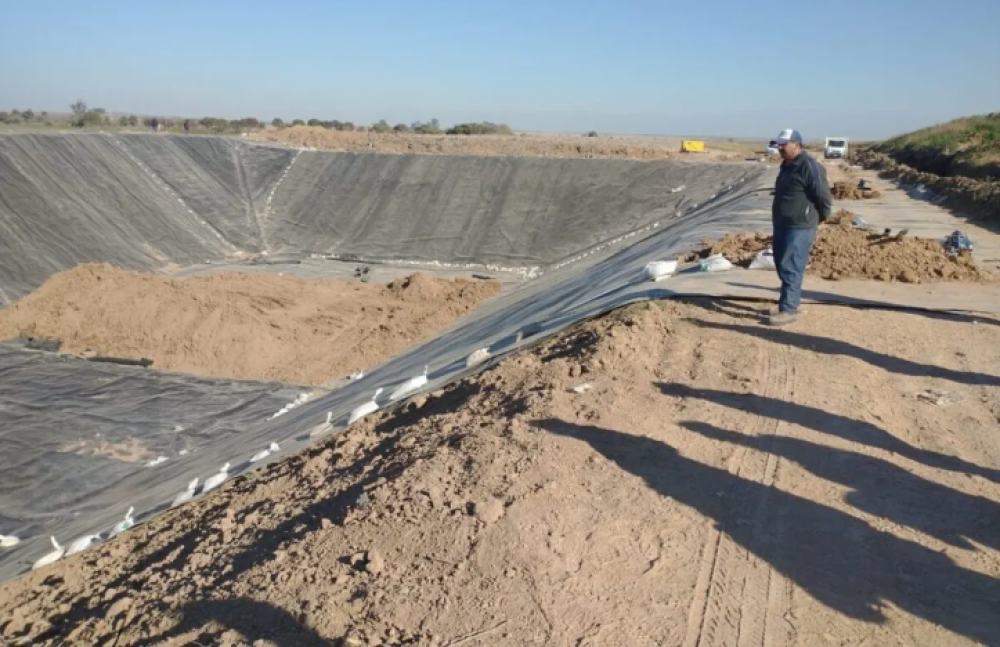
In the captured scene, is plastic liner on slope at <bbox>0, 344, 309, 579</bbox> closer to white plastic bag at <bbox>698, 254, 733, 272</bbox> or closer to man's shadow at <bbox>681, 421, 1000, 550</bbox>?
white plastic bag at <bbox>698, 254, 733, 272</bbox>

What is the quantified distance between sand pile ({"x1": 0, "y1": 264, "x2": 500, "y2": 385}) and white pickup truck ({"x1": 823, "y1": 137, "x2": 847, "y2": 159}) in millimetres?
27053

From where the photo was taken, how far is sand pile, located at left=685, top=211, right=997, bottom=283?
24.5 ft

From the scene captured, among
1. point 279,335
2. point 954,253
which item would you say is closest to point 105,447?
point 279,335

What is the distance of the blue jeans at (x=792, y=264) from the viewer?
6066mm

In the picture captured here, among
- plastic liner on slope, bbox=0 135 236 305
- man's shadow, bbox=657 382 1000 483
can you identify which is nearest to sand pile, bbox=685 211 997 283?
man's shadow, bbox=657 382 1000 483

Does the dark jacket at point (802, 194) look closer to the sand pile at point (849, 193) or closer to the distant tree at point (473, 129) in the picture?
the sand pile at point (849, 193)

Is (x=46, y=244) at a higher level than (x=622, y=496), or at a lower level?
lower

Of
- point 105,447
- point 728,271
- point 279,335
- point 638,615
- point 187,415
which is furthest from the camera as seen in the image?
point 279,335

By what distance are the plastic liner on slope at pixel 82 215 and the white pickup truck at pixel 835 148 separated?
28.4 meters

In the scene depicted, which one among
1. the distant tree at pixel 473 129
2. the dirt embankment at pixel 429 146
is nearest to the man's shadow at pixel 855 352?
the dirt embankment at pixel 429 146

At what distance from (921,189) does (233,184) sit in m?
22.6

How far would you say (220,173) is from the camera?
93.7 feet

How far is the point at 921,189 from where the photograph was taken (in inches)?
667

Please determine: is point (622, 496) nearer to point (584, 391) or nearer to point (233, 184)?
point (584, 391)
